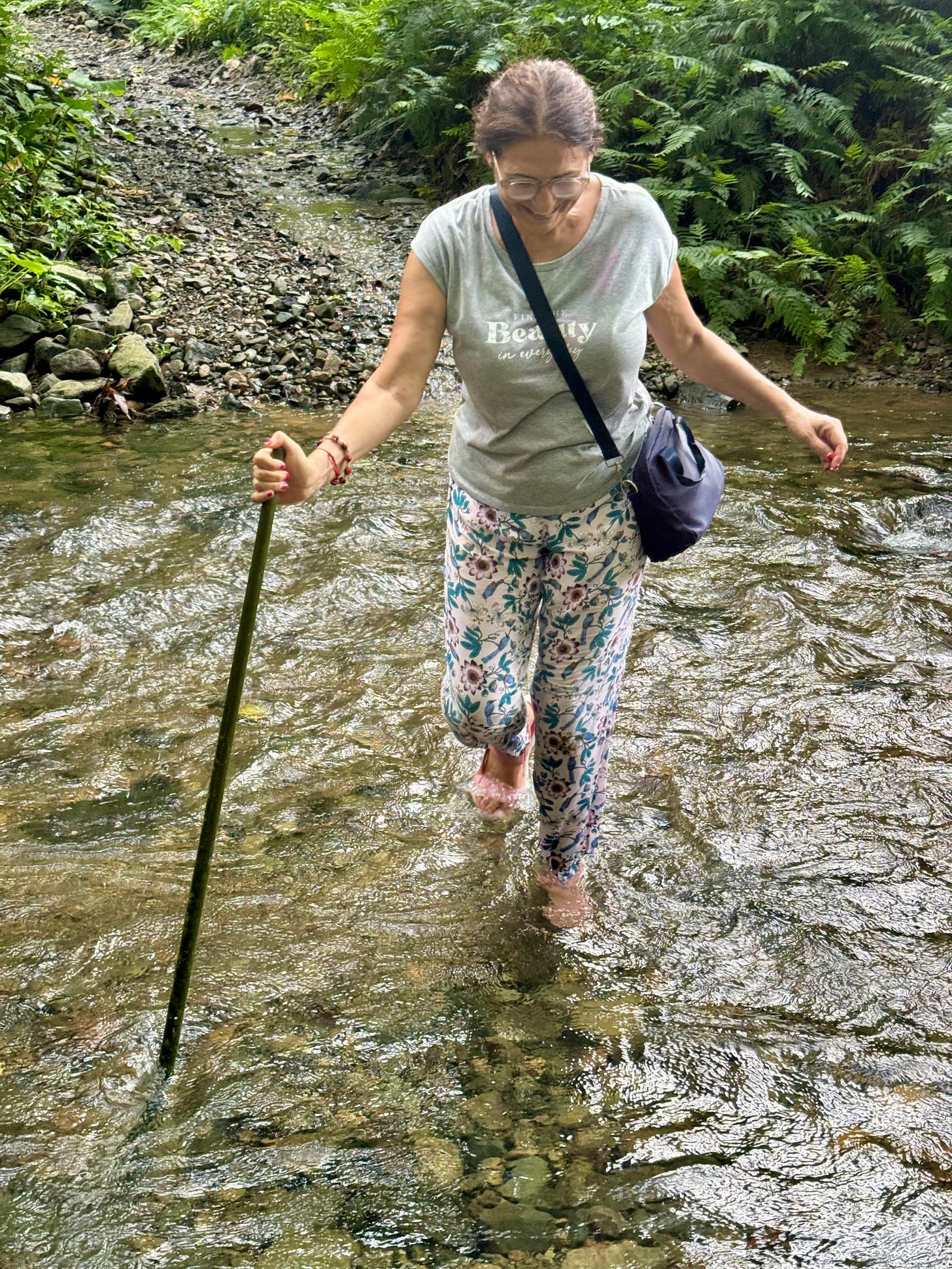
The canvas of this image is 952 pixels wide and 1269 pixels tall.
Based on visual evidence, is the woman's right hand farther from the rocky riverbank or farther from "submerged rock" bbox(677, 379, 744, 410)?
"submerged rock" bbox(677, 379, 744, 410)

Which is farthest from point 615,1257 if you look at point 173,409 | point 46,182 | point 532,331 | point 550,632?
point 46,182

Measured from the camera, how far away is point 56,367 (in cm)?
768

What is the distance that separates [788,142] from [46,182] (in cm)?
630

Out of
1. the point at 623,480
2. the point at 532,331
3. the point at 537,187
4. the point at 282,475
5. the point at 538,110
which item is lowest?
the point at 623,480

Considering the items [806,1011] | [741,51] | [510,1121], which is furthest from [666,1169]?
[741,51]

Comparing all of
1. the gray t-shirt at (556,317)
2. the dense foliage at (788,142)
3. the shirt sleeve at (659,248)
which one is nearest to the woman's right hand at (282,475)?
the gray t-shirt at (556,317)

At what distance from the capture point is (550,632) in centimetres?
305

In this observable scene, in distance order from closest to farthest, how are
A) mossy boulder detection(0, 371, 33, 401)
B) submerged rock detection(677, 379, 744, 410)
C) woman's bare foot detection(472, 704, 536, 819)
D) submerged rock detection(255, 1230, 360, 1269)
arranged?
submerged rock detection(255, 1230, 360, 1269) < woman's bare foot detection(472, 704, 536, 819) < mossy boulder detection(0, 371, 33, 401) < submerged rock detection(677, 379, 744, 410)

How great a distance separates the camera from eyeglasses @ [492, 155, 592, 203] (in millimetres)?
2545

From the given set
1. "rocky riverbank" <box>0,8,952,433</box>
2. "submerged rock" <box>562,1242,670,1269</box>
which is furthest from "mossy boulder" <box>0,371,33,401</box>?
"submerged rock" <box>562,1242,670,1269</box>

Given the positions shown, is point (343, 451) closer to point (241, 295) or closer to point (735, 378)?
point (735, 378)

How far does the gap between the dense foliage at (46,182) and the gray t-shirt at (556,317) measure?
5852mm

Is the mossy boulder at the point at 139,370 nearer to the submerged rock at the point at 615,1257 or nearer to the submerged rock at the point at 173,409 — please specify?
the submerged rock at the point at 173,409

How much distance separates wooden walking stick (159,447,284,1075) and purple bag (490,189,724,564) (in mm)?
736
